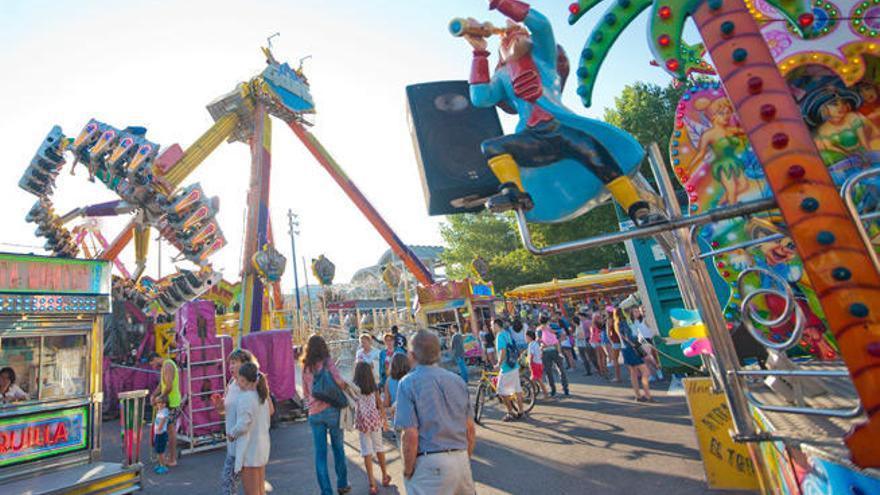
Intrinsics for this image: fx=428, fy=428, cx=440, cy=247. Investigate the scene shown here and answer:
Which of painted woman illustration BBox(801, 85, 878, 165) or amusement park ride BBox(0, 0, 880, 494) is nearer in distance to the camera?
amusement park ride BBox(0, 0, 880, 494)

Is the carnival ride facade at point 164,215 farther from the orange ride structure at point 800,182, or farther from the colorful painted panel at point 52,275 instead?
the orange ride structure at point 800,182

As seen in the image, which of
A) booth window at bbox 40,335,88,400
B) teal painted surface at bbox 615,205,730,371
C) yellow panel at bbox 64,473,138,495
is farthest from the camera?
teal painted surface at bbox 615,205,730,371

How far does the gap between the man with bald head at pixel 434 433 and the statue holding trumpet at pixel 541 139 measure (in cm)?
125

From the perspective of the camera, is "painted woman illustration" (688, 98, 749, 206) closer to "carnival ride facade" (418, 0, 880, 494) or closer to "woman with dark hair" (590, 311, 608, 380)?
"carnival ride facade" (418, 0, 880, 494)

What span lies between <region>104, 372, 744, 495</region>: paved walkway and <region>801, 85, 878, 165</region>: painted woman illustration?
3333mm

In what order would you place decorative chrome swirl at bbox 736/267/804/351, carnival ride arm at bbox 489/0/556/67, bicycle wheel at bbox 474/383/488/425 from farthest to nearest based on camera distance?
bicycle wheel at bbox 474/383/488/425 → carnival ride arm at bbox 489/0/556/67 → decorative chrome swirl at bbox 736/267/804/351

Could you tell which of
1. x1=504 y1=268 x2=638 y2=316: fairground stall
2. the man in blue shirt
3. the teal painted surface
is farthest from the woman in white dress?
x1=504 y1=268 x2=638 y2=316: fairground stall

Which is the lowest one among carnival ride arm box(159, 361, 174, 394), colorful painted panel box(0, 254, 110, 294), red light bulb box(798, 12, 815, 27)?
carnival ride arm box(159, 361, 174, 394)

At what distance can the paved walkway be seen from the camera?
4406 mm

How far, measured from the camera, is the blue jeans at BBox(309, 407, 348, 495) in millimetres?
4348

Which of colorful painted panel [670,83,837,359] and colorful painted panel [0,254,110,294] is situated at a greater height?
colorful painted panel [0,254,110,294]

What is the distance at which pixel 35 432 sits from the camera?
4.99 m

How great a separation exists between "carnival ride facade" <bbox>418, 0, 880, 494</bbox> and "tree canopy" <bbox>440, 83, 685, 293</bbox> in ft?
36.2

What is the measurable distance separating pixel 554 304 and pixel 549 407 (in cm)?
1855
